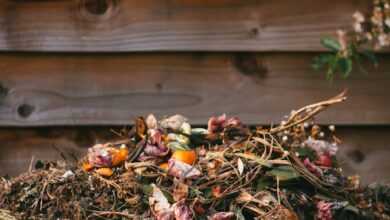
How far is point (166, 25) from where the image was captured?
225 cm

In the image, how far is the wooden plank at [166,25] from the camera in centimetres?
224

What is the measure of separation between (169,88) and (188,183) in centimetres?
83

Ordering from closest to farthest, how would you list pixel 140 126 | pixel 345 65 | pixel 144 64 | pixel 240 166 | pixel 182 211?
pixel 182 211 → pixel 240 166 → pixel 140 126 → pixel 345 65 → pixel 144 64

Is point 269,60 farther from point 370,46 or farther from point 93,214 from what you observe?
point 93,214

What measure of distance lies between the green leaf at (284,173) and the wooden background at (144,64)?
79cm

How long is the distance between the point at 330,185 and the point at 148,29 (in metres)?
0.83

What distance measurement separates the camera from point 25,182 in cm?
153

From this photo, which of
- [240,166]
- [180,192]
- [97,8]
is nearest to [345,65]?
[97,8]

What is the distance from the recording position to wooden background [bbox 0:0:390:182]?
224 cm

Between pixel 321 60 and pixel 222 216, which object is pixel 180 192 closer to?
pixel 222 216

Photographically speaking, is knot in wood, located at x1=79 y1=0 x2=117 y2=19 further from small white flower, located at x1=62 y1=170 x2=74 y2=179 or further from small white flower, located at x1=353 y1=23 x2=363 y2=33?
small white flower, located at x1=62 y1=170 x2=74 y2=179

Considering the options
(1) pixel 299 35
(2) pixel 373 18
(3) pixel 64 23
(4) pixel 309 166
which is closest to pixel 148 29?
(3) pixel 64 23

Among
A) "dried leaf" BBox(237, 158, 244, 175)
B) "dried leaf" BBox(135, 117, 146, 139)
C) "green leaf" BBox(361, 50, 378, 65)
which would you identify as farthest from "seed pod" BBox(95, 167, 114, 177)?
"green leaf" BBox(361, 50, 378, 65)

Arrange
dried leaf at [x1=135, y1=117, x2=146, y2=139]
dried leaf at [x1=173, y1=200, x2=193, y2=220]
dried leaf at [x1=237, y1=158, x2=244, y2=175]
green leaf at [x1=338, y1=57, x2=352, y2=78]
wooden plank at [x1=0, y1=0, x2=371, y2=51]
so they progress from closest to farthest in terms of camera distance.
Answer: dried leaf at [x1=173, y1=200, x2=193, y2=220] → dried leaf at [x1=237, y1=158, x2=244, y2=175] → dried leaf at [x1=135, y1=117, x2=146, y2=139] → green leaf at [x1=338, y1=57, x2=352, y2=78] → wooden plank at [x1=0, y1=0, x2=371, y2=51]
